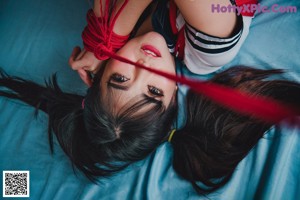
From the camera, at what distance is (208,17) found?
1.70 feet

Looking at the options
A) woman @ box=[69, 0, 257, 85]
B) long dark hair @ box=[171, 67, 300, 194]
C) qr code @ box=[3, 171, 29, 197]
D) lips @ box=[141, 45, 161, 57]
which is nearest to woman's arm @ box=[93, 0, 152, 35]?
woman @ box=[69, 0, 257, 85]

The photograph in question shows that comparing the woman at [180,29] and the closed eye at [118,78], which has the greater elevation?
the woman at [180,29]

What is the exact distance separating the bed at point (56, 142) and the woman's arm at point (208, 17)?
12 cm

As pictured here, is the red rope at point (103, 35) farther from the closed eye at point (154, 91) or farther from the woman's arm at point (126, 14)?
the closed eye at point (154, 91)

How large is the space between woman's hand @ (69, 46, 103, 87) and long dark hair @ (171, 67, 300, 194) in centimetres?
23

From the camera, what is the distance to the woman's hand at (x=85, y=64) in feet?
2.18

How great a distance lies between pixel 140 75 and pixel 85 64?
7.7 inches

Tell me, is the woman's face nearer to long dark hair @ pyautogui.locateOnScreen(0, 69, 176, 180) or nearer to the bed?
long dark hair @ pyautogui.locateOnScreen(0, 69, 176, 180)

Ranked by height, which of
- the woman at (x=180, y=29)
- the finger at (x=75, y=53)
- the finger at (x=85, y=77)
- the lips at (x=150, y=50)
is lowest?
the finger at (x=85, y=77)

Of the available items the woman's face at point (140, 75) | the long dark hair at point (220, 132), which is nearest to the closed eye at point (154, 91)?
the woman's face at point (140, 75)

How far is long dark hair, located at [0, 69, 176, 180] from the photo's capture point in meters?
0.55

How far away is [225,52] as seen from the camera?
564 mm

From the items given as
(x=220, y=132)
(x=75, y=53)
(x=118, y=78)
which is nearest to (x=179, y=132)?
(x=220, y=132)

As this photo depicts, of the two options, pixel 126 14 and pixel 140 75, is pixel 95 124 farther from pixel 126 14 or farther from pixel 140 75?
pixel 126 14
